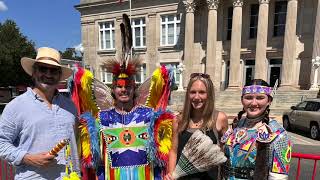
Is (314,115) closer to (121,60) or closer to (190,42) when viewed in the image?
(121,60)

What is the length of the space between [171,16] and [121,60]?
26.1 metres

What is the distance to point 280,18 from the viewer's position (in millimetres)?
23422

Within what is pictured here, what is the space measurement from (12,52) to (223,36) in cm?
2216

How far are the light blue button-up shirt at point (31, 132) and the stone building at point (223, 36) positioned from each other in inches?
803

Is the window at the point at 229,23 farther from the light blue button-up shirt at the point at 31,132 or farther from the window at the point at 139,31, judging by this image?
the light blue button-up shirt at the point at 31,132

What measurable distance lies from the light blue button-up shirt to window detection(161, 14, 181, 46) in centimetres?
2632

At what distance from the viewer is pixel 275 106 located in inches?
760

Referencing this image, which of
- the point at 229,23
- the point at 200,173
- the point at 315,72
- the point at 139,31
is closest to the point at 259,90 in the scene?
the point at 200,173

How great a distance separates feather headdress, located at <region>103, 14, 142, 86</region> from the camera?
9.59 ft

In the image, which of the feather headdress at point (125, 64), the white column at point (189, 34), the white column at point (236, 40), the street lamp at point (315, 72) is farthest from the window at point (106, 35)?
the feather headdress at point (125, 64)

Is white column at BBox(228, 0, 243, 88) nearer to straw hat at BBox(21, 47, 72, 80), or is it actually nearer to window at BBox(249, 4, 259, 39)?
window at BBox(249, 4, 259, 39)

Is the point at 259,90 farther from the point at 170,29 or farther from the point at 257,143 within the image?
the point at 170,29

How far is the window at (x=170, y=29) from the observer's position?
28.0 m

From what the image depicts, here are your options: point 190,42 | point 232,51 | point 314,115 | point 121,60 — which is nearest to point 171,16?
point 190,42
